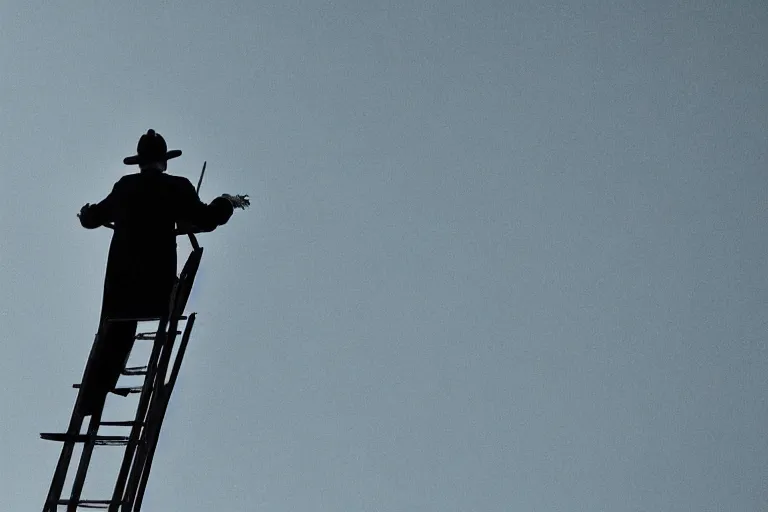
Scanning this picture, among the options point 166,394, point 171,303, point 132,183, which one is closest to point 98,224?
point 132,183

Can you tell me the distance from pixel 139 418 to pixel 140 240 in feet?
5.42

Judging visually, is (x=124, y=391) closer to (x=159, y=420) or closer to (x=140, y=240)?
Result: (x=159, y=420)

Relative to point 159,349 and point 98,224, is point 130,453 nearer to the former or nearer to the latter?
point 159,349

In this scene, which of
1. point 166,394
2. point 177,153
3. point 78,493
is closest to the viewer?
point 78,493

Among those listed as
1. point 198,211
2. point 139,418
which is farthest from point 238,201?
point 139,418

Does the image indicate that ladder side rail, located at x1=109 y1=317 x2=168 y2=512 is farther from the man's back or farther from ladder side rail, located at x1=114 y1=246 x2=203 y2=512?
the man's back

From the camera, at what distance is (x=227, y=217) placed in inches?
326

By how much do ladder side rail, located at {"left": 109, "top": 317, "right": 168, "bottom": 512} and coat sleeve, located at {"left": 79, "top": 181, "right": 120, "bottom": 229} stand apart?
46.9 inches

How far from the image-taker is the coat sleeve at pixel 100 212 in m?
8.29

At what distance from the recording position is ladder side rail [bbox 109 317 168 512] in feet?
23.2

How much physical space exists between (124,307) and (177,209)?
0.89 metres

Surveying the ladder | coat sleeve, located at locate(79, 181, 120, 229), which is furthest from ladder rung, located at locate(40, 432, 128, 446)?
coat sleeve, located at locate(79, 181, 120, 229)

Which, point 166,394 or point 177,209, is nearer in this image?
point 166,394

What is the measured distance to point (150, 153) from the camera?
8.48 metres
